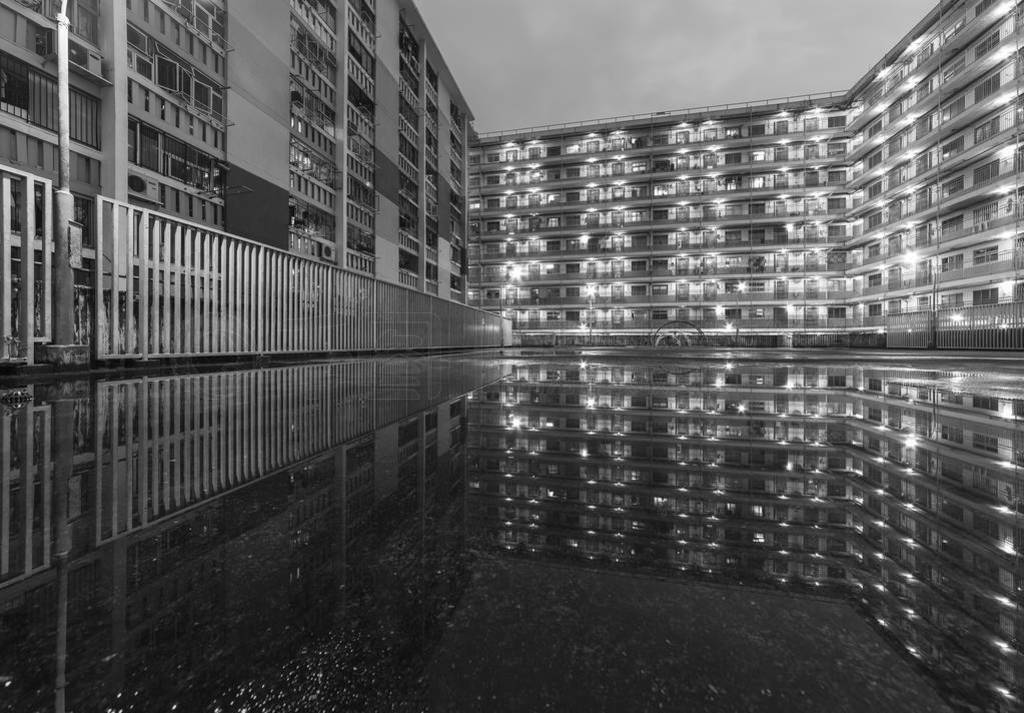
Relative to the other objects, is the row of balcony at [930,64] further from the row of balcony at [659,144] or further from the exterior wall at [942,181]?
the row of balcony at [659,144]

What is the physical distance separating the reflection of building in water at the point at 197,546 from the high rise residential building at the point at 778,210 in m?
39.5

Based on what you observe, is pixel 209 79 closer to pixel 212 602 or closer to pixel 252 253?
pixel 252 253

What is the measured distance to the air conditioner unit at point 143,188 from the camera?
1620cm

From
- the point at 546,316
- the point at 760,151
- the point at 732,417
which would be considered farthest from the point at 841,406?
the point at 760,151

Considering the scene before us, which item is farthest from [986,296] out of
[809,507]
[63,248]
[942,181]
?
[63,248]

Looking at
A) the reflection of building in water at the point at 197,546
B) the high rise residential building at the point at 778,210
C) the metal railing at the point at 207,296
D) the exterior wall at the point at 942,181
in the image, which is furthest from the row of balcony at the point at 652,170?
the reflection of building in water at the point at 197,546

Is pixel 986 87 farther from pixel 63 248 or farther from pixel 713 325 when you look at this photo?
pixel 63 248

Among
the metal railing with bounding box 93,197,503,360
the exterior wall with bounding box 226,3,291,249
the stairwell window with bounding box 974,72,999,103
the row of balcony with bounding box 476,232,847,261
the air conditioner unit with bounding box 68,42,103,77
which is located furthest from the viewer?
the row of balcony with bounding box 476,232,847,261

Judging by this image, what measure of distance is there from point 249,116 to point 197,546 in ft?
83.8

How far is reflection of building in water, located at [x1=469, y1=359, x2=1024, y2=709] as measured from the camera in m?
0.91

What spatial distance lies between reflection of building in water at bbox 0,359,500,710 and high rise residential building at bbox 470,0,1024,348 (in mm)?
39514

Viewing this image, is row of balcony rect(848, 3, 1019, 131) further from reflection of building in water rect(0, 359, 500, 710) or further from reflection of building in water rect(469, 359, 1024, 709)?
reflection of building in water rect(0, 359, 500, 710)

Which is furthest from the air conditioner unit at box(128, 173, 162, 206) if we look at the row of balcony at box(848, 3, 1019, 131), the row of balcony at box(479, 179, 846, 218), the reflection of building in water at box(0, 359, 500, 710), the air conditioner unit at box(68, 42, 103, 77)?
the row of balcony at box(848, 3, 1019, 131)

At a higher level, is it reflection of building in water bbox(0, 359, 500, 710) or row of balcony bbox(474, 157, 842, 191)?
row of balcony bbox(474, 157, 842, 191)
